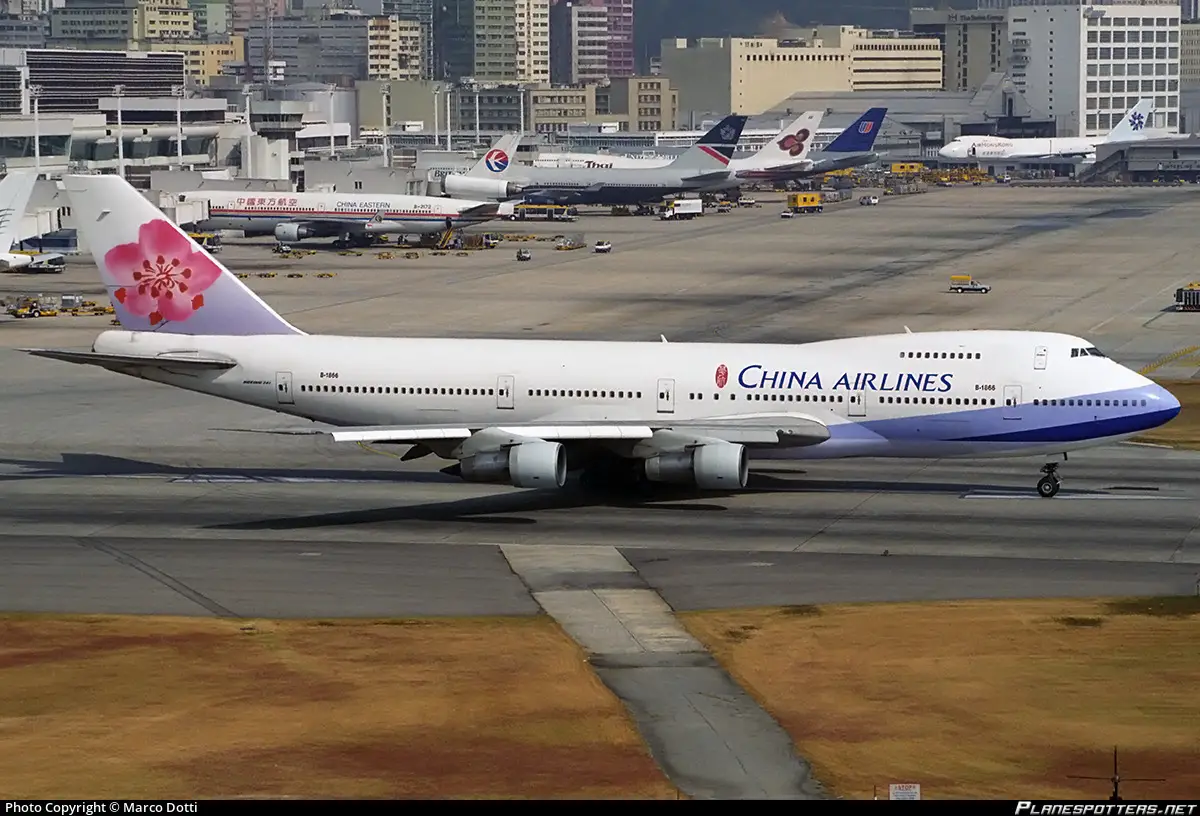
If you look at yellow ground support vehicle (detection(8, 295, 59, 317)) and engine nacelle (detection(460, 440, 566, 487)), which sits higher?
yellow ground support vehicle (detection(8, 295, 59, 317))

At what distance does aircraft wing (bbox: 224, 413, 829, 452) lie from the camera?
54594 mm

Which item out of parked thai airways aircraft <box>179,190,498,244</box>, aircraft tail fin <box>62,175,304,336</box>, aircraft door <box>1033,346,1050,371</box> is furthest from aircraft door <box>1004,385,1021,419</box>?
parked thai airways aircraft <box>179,190,498,244</box>

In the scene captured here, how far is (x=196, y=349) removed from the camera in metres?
60.5

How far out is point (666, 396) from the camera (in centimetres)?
5847

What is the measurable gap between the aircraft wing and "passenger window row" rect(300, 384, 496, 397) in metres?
1.44

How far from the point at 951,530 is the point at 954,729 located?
60.2ft

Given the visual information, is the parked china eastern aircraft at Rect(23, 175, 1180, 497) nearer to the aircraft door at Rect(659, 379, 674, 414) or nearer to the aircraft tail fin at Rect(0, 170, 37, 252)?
the aircraft door at Rect(659, 379, 674, 414)

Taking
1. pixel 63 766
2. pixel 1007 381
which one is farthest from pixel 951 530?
pixel 63 766

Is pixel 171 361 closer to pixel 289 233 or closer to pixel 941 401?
pixel 941 401

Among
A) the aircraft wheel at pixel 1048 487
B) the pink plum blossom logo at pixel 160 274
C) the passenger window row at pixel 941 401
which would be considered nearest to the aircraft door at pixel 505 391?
the pink plum blossom logo at pixel 160 274

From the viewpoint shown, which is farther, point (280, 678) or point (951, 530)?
point (951, 530)

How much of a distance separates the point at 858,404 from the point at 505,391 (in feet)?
34.4

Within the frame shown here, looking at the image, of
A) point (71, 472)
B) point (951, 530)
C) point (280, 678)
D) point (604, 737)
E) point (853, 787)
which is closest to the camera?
point (853, 787)

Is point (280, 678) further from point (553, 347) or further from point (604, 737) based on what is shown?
point (553, 347)
